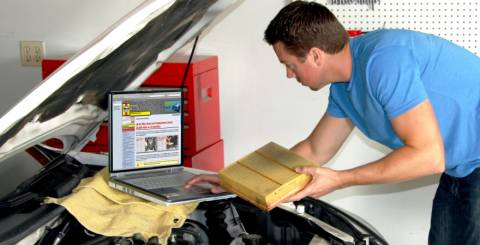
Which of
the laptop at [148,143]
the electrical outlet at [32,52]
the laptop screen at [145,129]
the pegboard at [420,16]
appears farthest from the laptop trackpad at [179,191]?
the electrical outlet at [32,52]

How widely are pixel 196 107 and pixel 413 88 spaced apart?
120cm

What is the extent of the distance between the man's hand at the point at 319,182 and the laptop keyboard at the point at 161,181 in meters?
0.33

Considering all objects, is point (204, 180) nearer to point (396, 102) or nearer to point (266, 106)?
point (396, 102)

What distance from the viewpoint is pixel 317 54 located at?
166cm

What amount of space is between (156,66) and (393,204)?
1.40 meters

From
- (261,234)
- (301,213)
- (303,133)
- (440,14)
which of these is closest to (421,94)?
(301,213)

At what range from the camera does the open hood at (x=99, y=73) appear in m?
1.20

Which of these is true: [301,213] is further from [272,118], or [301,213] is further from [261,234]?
[272,118]

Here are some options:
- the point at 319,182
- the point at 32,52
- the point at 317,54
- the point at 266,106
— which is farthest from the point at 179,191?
the point at 32,52

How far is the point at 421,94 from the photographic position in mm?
1551

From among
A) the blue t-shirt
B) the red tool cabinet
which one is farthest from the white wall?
the blue t-shirt

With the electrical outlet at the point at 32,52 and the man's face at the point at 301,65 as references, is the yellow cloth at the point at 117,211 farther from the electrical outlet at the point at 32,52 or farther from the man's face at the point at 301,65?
the electrical outlet at the point at 32,52

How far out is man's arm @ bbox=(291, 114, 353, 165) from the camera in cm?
199

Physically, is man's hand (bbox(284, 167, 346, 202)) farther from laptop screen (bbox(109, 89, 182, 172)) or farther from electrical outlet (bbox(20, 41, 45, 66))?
electrical outlet (bbox(20, 41, 45, 66))
